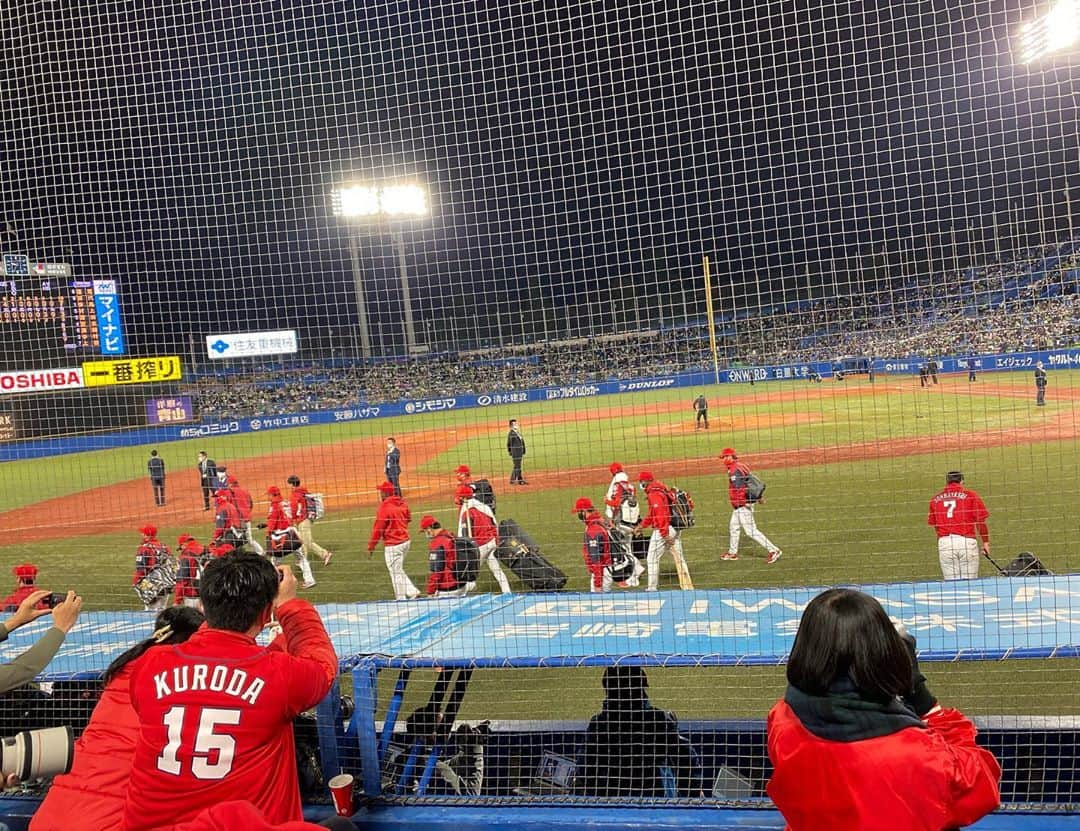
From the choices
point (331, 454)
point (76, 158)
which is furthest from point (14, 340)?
point (76, 158)

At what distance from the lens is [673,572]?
32.4ft

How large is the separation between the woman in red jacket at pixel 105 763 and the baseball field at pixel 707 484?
11.5 ft

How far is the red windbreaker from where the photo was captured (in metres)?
9.14

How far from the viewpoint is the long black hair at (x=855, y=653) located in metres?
1.66

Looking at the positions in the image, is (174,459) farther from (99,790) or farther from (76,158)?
(99,790)

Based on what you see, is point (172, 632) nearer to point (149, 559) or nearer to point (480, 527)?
point (480, 527)

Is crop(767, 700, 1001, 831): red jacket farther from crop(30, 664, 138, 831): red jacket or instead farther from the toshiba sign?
the toshiba sign

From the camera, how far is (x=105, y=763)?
250 cm

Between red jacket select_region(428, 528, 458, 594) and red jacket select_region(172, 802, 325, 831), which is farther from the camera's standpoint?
red jacket select_region(428, 528, 458, 594)

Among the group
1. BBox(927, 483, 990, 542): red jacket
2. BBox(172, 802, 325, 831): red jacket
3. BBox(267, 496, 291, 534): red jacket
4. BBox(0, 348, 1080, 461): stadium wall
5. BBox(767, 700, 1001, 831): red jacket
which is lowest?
BBox(927, 483, 990, 542): red jacket

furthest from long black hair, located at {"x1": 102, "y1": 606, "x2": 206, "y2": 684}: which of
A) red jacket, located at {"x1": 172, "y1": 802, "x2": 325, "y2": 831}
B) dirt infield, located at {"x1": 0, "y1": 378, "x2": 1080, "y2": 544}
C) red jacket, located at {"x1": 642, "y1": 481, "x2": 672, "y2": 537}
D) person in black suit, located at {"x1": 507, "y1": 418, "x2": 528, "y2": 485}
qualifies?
dirt infield, located at {"x1": 0, "y1": 378, "x2": 1080, "y2": 544}

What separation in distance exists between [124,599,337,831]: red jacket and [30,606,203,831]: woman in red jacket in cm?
35

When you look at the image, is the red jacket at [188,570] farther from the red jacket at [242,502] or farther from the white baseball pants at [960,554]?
the white baseball pants at [960,554]

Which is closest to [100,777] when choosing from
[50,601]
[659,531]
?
[50,601]
